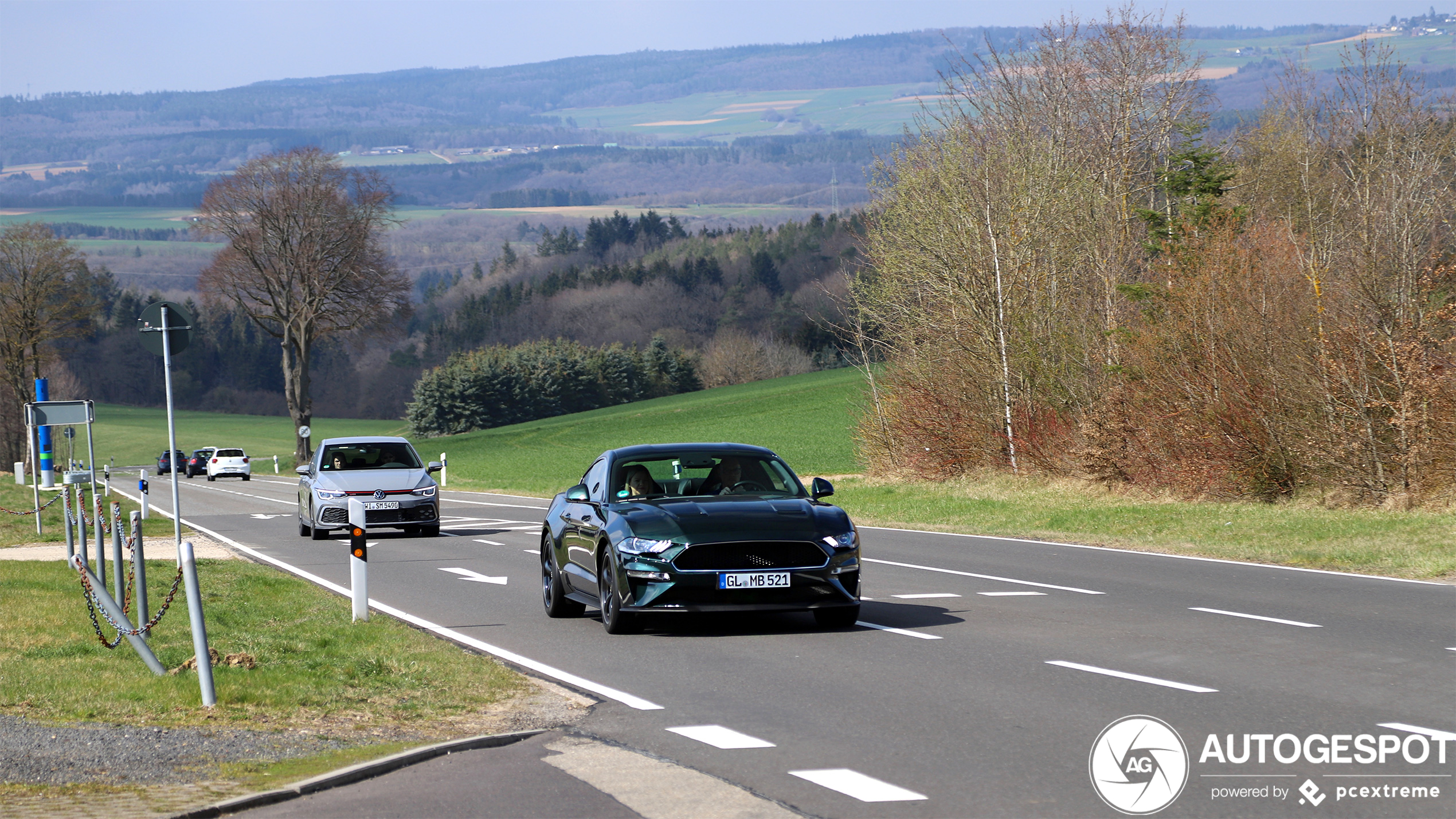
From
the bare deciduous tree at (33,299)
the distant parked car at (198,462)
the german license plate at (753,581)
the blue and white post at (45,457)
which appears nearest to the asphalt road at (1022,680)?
the german license plate at (753,581)

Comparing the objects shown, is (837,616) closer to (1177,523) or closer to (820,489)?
(820,489)

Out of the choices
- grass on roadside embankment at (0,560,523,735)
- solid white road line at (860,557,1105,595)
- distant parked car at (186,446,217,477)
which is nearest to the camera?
grass on roadside embankment at (0,560,523,735)

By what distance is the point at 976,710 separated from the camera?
8383 millimetres

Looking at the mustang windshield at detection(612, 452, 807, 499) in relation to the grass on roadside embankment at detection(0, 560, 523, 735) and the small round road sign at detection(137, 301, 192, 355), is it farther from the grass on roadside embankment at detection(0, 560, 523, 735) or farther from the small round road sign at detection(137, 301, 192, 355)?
the small round road sign at detection(137, 301, 192, 355)

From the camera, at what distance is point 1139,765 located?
271 inches

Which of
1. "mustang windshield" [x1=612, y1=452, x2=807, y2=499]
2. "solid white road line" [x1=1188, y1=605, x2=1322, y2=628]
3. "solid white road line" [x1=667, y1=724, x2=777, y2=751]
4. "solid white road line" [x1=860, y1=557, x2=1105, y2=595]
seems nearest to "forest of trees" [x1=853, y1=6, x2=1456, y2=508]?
"solid white road line" [x1=860, y1=557, x2=1105, y2=595]

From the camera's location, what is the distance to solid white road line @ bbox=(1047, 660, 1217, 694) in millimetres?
8830

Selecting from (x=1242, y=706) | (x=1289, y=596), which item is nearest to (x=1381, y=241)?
(x=1289, y=596)

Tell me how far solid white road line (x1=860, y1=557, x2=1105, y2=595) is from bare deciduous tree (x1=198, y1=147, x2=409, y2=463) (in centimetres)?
4952

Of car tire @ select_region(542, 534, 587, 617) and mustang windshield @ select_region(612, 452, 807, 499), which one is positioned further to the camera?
car tire @ select_region(542, 534, 587, 617)

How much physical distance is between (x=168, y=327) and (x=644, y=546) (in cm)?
963

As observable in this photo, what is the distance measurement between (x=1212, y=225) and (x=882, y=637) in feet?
52.7

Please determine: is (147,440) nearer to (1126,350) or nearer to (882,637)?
(1126,350)

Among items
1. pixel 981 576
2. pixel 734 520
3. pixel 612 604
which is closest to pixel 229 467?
pixel 981 576
